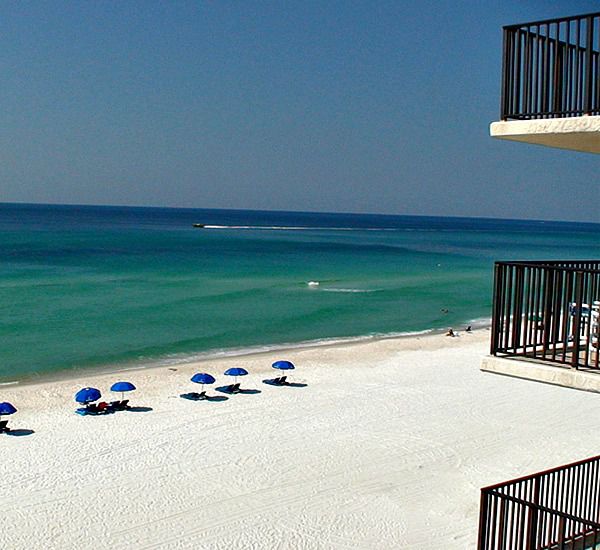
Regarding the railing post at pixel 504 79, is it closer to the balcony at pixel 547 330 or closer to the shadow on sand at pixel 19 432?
the balcony at pixel 547 330

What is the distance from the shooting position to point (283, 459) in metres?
16.1

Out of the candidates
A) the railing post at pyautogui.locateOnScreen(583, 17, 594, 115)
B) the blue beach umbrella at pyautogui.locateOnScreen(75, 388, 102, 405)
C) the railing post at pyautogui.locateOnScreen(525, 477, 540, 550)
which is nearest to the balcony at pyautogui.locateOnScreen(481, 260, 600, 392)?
the railing post at pyautogui.locateOnScreen(583, 17, 594, 115)

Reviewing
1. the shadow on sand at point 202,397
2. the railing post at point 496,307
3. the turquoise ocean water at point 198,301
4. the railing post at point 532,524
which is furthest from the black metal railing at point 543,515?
the turquoise ocean water at point 198,301

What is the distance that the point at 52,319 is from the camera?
38.8m

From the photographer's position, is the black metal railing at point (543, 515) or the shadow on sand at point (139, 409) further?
the shadow on sand at point (139, 409)

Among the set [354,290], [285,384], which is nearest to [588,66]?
[285,384]

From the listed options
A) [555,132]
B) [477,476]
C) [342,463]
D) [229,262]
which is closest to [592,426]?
[477,476]

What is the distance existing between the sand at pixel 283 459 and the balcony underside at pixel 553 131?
7.07m

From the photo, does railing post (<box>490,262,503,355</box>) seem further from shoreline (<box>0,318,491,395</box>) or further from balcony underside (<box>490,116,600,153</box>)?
shoreline (<box>0,318,491,395</box>)

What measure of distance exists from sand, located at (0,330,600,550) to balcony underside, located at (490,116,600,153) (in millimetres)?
7075

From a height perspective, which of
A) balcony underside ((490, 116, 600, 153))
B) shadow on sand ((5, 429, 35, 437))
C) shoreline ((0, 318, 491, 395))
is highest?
balcony underside ((490, 116, 600, 153))

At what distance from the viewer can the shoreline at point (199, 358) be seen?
84.9ft

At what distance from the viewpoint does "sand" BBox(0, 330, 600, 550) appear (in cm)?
1276

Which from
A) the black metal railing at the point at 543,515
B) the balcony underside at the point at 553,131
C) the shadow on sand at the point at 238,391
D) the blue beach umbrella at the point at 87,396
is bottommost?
the shadow on sand at the point at 238,391
